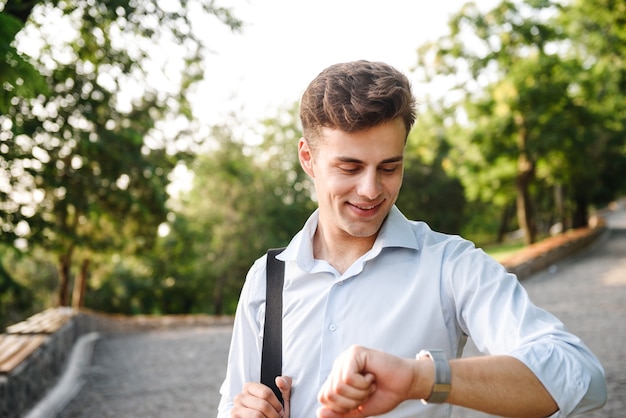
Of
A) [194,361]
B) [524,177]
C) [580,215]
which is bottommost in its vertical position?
[580,215]

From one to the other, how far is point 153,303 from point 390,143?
35.7 m

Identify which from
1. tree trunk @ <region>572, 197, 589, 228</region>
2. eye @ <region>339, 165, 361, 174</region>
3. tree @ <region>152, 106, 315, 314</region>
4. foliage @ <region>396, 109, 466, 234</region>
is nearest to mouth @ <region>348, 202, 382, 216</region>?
eye @ <region>339, 165, 361, 174</region>

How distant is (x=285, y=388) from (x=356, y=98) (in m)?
0.89

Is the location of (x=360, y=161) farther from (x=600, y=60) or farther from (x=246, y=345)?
(x=600, y=60)

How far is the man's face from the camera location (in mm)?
1919

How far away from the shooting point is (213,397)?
25.2 feet

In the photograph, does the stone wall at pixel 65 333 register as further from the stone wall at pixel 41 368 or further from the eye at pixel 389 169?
the eye at pixel 389 169

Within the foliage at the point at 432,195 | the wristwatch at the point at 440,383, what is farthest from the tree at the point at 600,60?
the wristwatch at the point at 440,383

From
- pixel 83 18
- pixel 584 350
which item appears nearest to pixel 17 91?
pixel 584 350

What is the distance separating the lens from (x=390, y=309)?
194 cm

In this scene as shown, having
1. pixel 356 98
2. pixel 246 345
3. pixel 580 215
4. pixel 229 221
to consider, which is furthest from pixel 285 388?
pixel 580 215

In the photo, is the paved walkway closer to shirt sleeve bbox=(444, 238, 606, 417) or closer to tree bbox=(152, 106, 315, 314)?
shirt sleeve bbox=(444, 238, 606, 417)

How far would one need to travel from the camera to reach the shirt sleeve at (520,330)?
143 centimetres

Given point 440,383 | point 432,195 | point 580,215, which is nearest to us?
point 440,383
